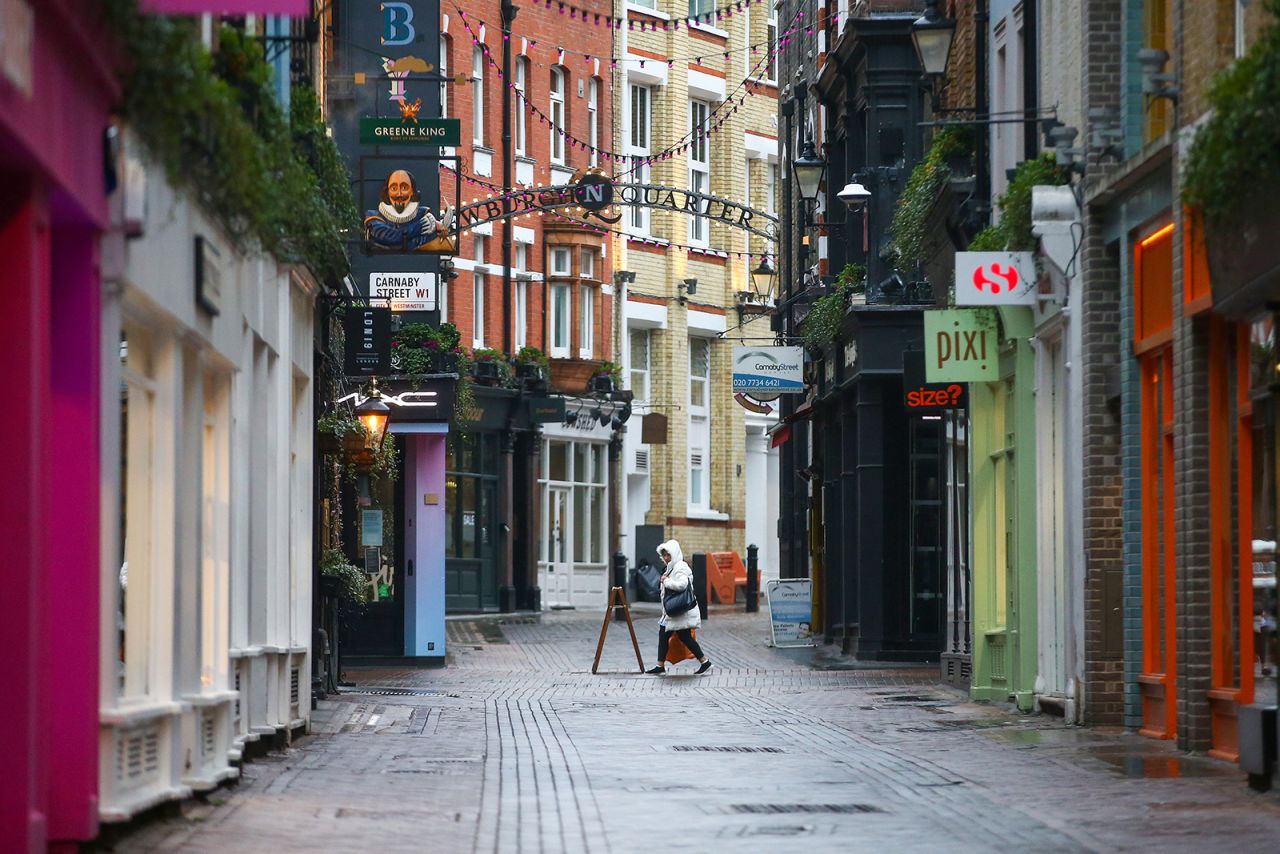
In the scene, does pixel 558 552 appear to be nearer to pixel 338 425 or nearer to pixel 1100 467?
pixel 338 425

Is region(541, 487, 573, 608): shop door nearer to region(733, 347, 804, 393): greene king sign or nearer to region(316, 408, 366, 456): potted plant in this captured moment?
region(733, 347, 804, 393): greene king sign

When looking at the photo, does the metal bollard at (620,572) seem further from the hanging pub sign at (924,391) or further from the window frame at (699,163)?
the hanging pub sign at (924,391)

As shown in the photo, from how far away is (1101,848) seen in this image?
10734mm

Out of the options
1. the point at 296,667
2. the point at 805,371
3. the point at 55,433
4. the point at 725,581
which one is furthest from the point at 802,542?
the point at 55,433

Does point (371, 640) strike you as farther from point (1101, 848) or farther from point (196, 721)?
point (1101, 848)

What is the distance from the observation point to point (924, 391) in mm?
26391

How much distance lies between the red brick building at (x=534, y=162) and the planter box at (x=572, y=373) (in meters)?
0.32

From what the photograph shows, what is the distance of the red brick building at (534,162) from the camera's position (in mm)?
44625

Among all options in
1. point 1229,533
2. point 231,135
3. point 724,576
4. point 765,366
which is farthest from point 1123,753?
point 724,576

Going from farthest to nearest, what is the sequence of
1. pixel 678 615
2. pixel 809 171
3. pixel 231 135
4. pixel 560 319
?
pixel 560 319, pixel 809 171, pixel 678 615, pixel 231 135

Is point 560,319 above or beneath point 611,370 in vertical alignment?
above

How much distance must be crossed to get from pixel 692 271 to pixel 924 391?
26.8 m

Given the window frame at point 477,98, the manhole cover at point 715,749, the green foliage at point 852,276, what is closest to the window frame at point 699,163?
the window frame at point 477,98

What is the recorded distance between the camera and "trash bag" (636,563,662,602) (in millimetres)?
48250
